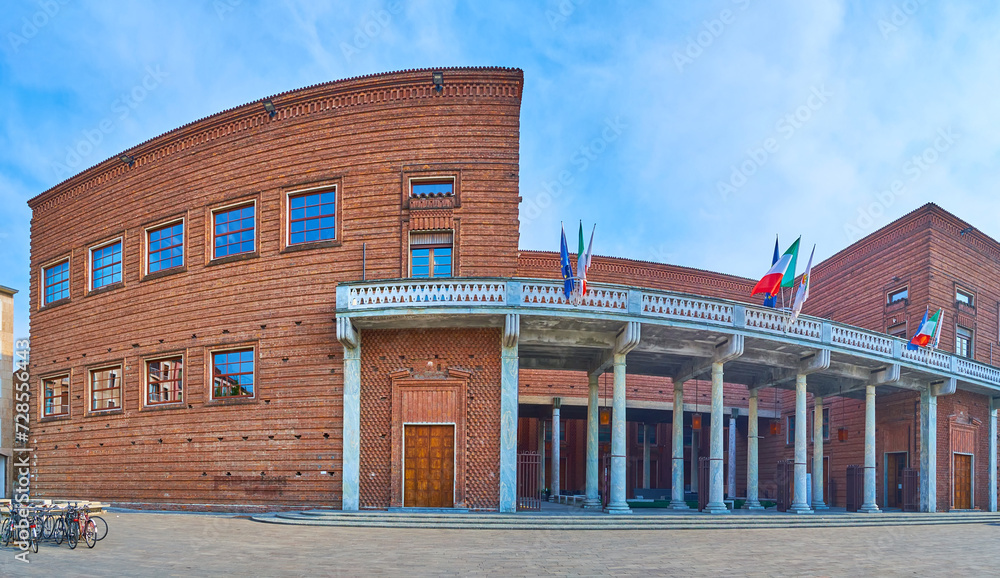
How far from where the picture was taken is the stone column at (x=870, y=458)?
26.2m

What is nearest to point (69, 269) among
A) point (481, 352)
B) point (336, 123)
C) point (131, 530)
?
point (336, 123)

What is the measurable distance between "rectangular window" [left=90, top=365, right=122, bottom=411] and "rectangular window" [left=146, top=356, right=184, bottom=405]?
5.73ft

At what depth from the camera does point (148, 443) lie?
2605 centimetres

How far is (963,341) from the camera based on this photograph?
33.0 metres

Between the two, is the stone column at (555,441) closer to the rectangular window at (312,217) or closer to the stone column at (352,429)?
the stone column at (352,429)

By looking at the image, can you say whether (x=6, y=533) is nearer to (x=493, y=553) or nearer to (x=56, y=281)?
(x=493, y=553)

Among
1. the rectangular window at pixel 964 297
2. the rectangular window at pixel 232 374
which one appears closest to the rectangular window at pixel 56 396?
the rectangular window at pixel 232 374

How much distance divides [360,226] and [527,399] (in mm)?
13830

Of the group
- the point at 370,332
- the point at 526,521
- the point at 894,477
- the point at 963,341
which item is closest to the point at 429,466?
the point at 526,521

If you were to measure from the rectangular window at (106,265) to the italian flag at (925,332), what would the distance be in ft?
99.7

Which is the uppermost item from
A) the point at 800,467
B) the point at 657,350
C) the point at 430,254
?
the point at 430,254

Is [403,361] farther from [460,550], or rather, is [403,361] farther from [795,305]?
[795,305]

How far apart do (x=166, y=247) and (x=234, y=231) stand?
3.60 m

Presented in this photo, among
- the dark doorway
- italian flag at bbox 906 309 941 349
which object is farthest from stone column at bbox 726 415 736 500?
italian flag at bbox 906 309 941 349
